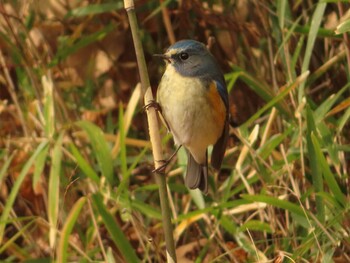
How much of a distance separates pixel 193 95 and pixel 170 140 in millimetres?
1100

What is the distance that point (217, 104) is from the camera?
2.70 m

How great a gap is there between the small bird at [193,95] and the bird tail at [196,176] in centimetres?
12

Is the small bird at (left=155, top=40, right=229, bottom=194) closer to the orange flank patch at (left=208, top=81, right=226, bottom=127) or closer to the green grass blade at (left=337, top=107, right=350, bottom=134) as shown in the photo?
the orange flank patch at (left=208, top=81, right=226, bottom=127)

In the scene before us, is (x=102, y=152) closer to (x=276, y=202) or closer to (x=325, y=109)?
(x=276, y=202)

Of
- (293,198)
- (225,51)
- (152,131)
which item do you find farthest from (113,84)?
(152,131)

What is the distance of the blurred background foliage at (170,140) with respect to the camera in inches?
114

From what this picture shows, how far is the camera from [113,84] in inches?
162

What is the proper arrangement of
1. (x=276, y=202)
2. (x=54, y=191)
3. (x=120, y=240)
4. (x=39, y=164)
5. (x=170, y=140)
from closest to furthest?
(x=120, y=240), (x=276, y=202), (x=54, y=191), (x=39, y=164), (x=170, y=140)

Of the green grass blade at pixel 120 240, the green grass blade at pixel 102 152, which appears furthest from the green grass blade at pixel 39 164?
the green grass blade at pixel 120 240

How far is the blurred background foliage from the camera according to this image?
290cm

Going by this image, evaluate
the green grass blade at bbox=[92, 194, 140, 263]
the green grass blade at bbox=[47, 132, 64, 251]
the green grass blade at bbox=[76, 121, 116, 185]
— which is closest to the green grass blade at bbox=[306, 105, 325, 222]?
the green grass blade at bbox=[92, 194, 140, 263]

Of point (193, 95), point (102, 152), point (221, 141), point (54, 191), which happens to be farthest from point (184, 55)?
point (54, 191)

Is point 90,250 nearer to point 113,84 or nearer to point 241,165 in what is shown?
point 241,165

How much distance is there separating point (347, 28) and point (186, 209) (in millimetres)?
1125
